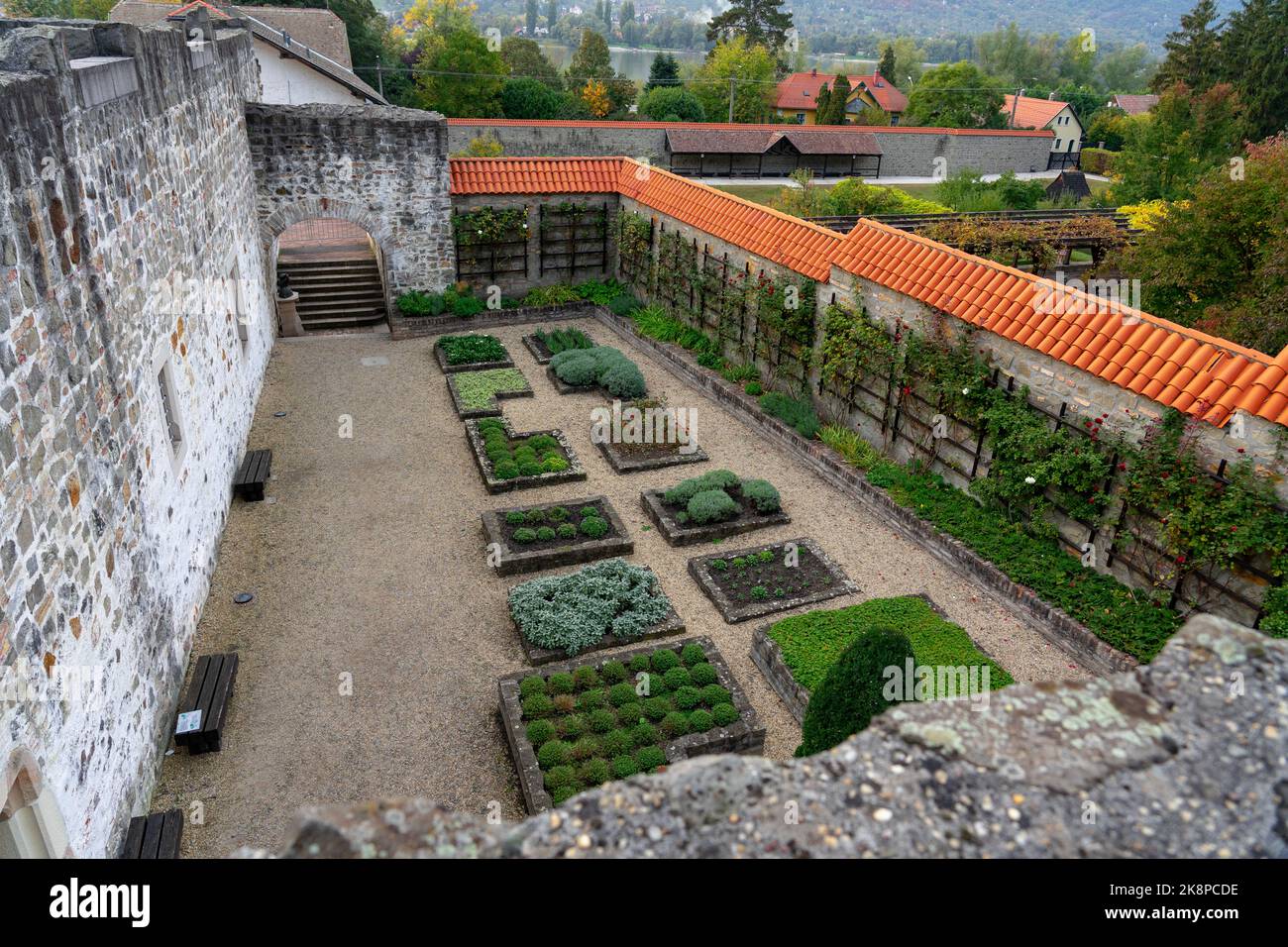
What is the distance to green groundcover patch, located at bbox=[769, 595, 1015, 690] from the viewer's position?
8172 millimetres

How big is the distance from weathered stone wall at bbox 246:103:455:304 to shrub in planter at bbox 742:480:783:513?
945 cm

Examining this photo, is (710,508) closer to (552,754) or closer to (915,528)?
(915,528)

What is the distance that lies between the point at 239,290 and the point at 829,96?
144 ft

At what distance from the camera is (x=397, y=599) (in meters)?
9.21

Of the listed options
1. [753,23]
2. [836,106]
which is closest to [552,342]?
[836,106]

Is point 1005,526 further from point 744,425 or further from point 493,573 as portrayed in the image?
point 493,573

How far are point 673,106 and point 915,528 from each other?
137 feet

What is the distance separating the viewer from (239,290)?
1279cm

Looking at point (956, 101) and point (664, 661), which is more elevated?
point (956, 101)

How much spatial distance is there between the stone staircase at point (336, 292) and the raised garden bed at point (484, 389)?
393 cm

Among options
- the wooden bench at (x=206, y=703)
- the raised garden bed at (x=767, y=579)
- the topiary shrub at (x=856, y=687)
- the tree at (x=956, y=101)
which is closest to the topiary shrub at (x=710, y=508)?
the raised garden bed at (x=767, y=579)

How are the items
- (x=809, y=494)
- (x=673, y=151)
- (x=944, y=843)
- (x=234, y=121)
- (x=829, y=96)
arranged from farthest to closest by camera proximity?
1. (x=829, y=96)
2. (x=673, y=151)
3. (x=234, y=121)
4. (x=809, y=494)
5. (x=944, y=843)

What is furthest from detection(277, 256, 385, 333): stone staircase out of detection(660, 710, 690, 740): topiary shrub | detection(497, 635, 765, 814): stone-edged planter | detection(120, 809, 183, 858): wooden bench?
detection(660, 710, 690, 740): topiary shrub
